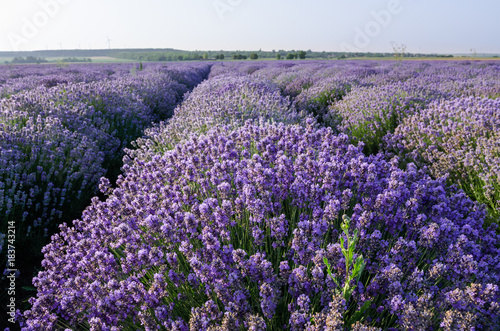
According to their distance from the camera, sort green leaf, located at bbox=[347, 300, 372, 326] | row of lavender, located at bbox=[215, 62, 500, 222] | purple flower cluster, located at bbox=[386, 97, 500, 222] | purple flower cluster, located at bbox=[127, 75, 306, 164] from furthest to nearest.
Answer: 1. purple flower cluster, located at bbox=[127, 75, 306, 164]
2. row of lavender, located at bbox=[215, 62, 500, 222]
3. purple flower cluster, located at bbox=[386, 97, 500, 222]
4. green leaf, located at bbox=[347, 300, 372, 326]

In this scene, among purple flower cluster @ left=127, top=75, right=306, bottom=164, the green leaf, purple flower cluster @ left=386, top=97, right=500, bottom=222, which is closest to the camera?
the green leaf

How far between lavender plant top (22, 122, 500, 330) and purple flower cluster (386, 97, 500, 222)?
115 cm

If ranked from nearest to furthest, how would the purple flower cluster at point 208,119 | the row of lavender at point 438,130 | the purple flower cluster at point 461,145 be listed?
the purple flower cluster at point 461,145
the row of lavender at point 438,130
the purple flower cluster at point 208,119

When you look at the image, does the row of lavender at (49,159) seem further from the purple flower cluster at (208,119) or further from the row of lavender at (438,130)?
the row of lavender at (438,130)

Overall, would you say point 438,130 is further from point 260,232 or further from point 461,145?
point 260,232

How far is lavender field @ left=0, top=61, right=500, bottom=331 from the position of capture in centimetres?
146

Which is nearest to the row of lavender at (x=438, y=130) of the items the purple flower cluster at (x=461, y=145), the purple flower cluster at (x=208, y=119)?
the purple flower cluster at (x=461, y=145)

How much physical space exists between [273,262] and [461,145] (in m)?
3.13

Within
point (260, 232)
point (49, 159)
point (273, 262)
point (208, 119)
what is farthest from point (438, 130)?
point (49, 159)

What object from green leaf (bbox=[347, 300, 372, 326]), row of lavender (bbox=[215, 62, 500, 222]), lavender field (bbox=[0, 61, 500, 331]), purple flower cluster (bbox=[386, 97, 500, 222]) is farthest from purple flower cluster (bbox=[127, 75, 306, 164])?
green leaf (bbox=[347, 300, 372, 326])

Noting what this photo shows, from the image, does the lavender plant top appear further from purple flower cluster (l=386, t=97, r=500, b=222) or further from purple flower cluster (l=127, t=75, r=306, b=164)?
purple flower cluster (l=127, t=75, r=306, b=164)

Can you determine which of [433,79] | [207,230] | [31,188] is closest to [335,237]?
[207,230]

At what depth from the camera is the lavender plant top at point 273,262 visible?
1.41 meters

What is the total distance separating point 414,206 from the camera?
186cm
